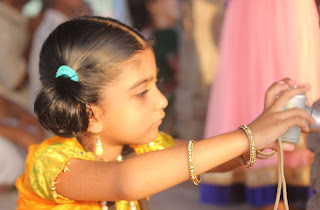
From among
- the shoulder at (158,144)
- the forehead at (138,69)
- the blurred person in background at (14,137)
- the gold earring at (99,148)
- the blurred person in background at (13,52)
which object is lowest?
the gold earring at (99,148)

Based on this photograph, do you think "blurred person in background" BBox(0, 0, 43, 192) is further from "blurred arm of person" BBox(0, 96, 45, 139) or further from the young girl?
the young girl

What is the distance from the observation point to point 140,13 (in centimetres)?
388

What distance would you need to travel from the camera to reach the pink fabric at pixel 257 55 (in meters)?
1.38

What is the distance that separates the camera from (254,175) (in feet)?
6.28

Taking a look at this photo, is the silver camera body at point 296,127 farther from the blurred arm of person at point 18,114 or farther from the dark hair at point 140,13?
the dark hair at point 140,13

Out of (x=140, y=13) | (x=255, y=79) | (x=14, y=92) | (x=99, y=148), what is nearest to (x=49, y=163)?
(x=99, y=148)

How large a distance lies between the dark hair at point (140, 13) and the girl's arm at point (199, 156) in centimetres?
302

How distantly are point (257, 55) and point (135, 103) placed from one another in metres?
0.92

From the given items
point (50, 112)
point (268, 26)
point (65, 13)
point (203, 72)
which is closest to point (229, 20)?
point (268, 26)

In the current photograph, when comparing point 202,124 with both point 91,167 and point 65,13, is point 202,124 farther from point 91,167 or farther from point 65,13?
point 91,167

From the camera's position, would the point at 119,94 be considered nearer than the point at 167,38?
Yes

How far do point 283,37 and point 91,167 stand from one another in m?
1.01

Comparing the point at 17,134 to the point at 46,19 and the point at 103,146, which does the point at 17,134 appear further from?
the point at 103,146

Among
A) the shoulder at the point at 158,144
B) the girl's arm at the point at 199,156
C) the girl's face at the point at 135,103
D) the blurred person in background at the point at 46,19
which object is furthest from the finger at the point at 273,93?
the blurred person in background at the point at 46,19
